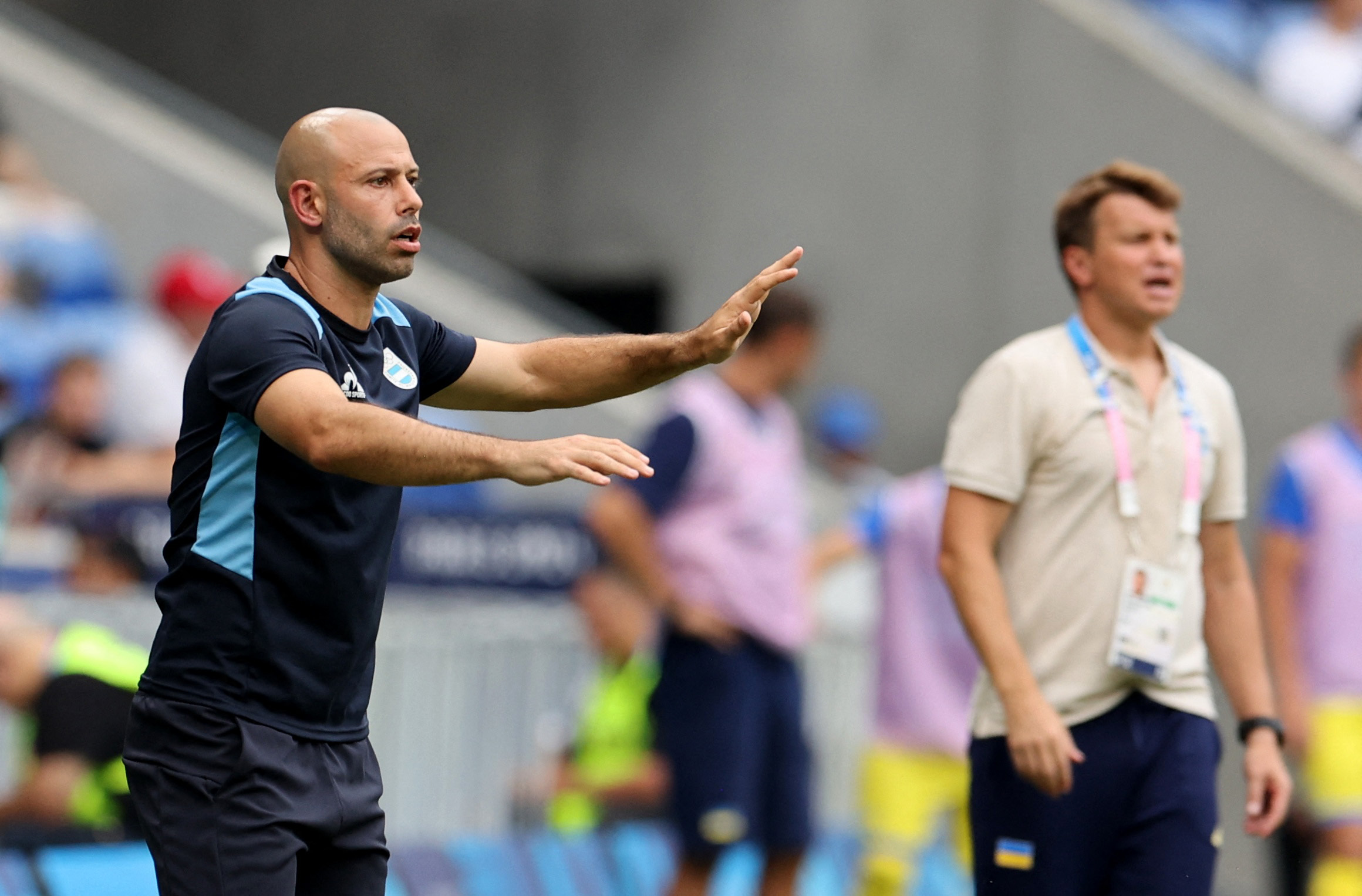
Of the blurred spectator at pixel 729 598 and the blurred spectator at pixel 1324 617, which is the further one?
the blurred spectator at pixel 1324 617

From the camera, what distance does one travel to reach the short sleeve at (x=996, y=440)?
464cm

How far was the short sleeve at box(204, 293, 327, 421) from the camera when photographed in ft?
Answer: 11.0

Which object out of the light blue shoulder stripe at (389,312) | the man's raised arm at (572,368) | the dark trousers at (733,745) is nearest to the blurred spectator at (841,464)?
the dark trousers at (733,745)

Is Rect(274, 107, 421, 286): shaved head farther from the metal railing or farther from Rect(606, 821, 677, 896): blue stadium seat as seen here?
Rect(606, 821, 677, 896): blue stadium seat

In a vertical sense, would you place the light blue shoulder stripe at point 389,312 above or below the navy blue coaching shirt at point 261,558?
above

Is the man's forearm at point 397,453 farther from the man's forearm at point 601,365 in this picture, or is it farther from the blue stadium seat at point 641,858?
the blue stadium seat at point 641,858

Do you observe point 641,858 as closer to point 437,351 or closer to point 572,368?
point 572,368

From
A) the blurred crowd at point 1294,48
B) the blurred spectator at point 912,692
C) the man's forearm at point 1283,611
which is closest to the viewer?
the man's forearm at point 1283,611

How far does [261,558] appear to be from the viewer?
3.49 meters

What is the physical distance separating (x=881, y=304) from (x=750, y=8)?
2398mm

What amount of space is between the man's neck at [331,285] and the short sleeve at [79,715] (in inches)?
104

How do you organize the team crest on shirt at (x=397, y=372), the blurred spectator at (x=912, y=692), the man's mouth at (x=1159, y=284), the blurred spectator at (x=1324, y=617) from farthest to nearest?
the blurred spectator at (x=912, y=692) < the blurred spectator at (x=1324, y=617) < the man's mouth at (x=1159, y=284) < the team crest on shirt at (x=397, y=372)

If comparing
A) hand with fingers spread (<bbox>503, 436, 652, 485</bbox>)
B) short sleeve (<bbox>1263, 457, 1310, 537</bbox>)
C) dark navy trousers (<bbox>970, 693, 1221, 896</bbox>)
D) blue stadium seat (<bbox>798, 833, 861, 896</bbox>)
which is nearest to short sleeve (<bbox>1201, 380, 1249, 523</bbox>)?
dark navy trousers (<bbox>970, 693, 1221, 896</bbox>)

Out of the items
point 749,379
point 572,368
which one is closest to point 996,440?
point 572,368
